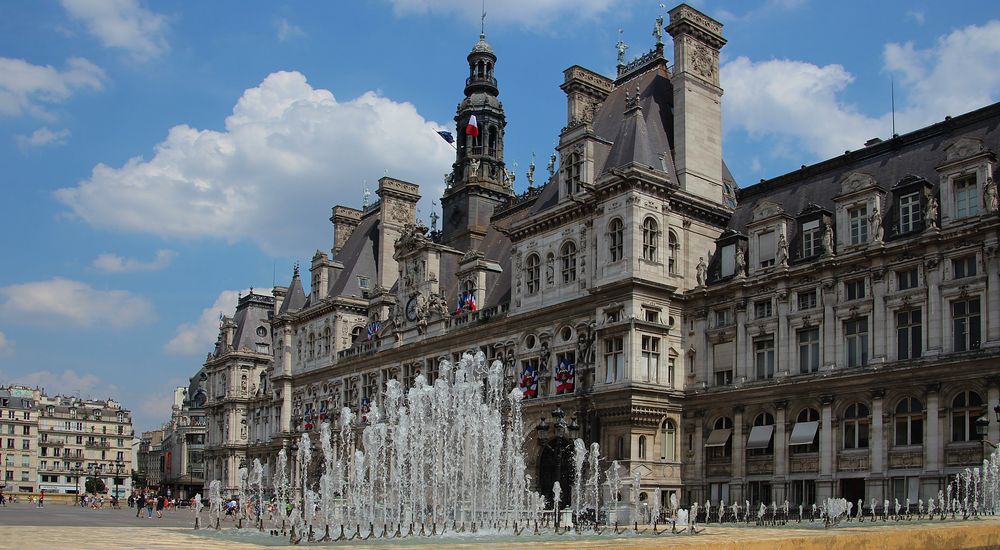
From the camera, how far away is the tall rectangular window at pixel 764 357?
46.5 metres

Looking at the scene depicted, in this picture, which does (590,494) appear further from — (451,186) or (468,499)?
(451,186)

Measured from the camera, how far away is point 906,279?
41.3m

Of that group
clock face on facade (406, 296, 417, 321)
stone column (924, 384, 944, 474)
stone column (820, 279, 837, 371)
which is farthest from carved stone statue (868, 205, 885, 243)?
clock face on facade (406, 296, 417, 321)

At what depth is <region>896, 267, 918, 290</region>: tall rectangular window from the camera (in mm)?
41000

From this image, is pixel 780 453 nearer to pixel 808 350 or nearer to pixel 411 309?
pixel 808 350

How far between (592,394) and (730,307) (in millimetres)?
7534

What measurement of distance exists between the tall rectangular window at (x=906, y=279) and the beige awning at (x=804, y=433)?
6834 mm

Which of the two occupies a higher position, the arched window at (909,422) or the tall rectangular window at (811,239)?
the tall rectangular window at (811,239)

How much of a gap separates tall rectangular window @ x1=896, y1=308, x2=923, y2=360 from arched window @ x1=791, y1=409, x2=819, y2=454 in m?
4.89

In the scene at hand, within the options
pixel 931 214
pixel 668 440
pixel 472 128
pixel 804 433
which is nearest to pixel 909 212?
pixel 931 214

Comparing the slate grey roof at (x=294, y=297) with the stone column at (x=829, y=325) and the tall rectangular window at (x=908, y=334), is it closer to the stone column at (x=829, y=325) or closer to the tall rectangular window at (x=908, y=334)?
the stone column at (x=829, y=325)

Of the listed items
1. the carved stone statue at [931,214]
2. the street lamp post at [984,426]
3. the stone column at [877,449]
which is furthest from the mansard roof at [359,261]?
the street lamp post at [984,426]

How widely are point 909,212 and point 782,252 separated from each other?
5.97 meters

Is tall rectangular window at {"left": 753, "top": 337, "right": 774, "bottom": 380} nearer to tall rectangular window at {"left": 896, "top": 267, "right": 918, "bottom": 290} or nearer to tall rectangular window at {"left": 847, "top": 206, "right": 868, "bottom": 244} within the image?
tall rectangular window at {"left": 847, "top": 206, "right": 868, "bottom": 244}
